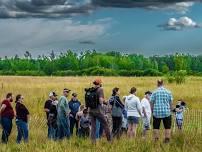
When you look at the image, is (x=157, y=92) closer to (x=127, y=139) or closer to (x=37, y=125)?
(x=127, y=139)

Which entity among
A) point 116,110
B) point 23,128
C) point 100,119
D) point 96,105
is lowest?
point 23,128

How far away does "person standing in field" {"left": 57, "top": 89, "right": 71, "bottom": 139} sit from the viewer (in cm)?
1580

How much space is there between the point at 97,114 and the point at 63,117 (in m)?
2.00

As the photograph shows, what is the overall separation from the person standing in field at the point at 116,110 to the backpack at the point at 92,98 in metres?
2.13

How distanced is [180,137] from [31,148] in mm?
3742

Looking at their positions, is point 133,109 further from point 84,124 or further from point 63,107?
point 63,107

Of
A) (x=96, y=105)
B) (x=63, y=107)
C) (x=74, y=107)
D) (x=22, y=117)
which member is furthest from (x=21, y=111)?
(x=96, y=105)

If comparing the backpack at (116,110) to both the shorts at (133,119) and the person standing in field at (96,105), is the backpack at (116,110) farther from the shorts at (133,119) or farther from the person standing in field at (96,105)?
the person standing in field at (96,105)

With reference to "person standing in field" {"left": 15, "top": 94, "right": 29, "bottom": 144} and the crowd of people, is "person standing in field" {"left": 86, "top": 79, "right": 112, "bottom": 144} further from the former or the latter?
"person standing in field" {"left": 15, "top": 94, "right": 29, "bottom": 144}

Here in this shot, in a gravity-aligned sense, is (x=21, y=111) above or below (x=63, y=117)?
above

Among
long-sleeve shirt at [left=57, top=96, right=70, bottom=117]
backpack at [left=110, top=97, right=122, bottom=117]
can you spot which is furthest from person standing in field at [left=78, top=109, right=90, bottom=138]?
backpack at [left=110, top=97, right=122, bottom=117]

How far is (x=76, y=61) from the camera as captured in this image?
176m

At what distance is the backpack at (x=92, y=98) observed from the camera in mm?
13930

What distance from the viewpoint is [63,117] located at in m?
16.0
